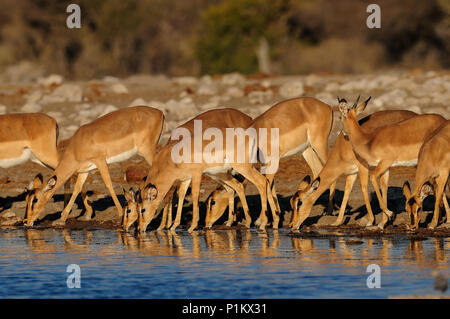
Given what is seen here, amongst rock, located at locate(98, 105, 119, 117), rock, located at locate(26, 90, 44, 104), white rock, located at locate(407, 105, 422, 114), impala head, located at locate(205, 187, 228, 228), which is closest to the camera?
impala head, located at locate(205, 187, 228, 228)

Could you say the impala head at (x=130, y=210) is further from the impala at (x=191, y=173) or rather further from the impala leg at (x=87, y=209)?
the impala leg at (x=87, y=209)

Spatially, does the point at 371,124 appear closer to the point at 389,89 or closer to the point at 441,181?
the point at 441,181

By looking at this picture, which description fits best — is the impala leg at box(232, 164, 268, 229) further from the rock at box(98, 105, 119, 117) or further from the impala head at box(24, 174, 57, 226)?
the rock at box(98, 105, 119, 117)

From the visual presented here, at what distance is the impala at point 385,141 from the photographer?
14.4 meters

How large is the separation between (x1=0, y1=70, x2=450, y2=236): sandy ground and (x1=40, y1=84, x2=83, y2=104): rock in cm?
3

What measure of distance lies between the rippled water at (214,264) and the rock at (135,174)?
3.43 meters

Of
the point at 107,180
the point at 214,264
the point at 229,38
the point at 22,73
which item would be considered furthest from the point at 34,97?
the point at 229,38

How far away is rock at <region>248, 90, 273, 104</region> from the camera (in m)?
25.1

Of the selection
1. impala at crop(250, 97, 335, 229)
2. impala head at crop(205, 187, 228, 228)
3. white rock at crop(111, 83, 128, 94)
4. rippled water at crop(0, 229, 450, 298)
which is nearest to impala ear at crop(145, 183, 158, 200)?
rippled water at crop(0, 229, 450, 298)

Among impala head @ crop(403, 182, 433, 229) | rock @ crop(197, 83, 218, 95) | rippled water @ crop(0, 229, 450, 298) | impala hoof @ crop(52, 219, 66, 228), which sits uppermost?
rock @ crop(197, 83, 218, 95)

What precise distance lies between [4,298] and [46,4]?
117 feet

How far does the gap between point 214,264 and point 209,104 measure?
1269 centimetres

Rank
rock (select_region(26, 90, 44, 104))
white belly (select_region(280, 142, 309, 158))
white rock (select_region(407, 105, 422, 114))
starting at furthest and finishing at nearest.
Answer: rock (select_region(26, 90, 44, 104))
white rock (select_region(407, 105, 422, 114))
white belly (select_region(280, 142, 309, 158))

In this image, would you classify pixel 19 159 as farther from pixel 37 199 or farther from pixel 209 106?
pixel 209 106
